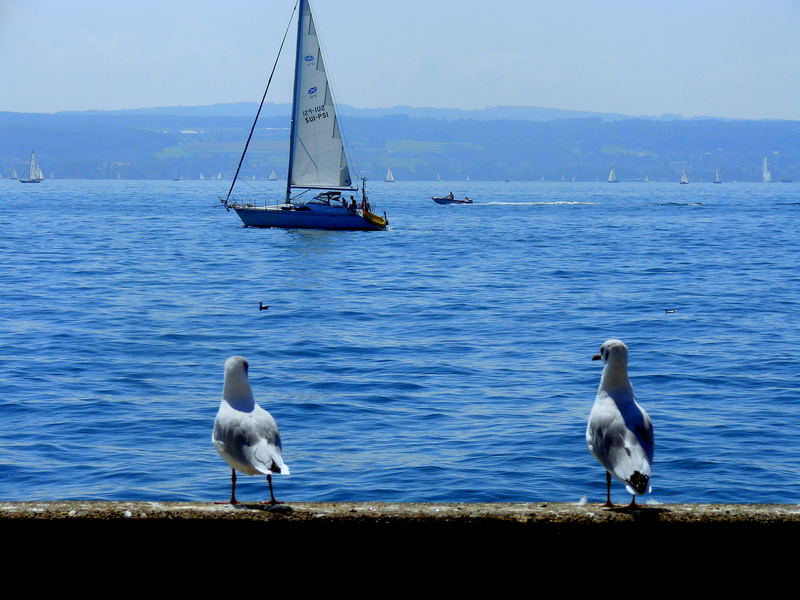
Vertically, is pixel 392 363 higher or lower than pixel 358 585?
lower

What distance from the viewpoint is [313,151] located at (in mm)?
63312

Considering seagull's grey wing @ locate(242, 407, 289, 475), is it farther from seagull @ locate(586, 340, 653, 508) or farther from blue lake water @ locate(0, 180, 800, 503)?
blue lake water @ locate(0, 180, 800, 503)

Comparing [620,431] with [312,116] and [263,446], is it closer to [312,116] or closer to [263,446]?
[263,446]

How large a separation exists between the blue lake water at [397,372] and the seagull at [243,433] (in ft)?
18.9

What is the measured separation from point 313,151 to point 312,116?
208 centimetres

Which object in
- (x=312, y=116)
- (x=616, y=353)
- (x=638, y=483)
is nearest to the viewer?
(x=638, y=483)

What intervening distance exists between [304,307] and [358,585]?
2929 centimetres

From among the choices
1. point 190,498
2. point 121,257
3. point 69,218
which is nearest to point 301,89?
point 121,257

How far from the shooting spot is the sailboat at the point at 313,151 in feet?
205

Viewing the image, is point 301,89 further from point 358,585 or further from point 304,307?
point 358,585

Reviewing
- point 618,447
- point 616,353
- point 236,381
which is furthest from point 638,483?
point 236,381

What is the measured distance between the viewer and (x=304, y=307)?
33.5 m

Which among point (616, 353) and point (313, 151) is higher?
point (313, 151)

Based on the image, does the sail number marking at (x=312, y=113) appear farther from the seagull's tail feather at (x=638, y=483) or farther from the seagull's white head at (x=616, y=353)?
the seagull's tail feather at (x=638, y=483)
